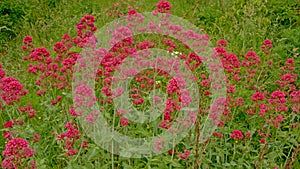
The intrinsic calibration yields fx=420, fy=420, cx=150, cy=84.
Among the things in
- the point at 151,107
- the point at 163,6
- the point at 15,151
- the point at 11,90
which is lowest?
the point at 15,151

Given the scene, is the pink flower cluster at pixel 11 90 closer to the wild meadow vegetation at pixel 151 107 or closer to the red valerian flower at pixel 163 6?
the wild meadow vegetation at pixel 151 107

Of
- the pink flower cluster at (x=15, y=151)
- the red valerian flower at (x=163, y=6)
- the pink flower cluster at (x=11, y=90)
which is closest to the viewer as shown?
the pink flower cluster at (x=15, y=151)

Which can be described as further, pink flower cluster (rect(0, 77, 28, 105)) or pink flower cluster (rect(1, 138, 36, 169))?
pink flower cluster (rect(0, 77, 28, 105))

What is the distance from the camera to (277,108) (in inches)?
123

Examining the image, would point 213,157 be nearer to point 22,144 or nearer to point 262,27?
point 22,144

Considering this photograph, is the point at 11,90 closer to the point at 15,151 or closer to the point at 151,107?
the point at 15,151

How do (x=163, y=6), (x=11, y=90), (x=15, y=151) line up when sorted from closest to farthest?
(x=15, y=151)
(x=11, y=90)
(x=163, y=6)

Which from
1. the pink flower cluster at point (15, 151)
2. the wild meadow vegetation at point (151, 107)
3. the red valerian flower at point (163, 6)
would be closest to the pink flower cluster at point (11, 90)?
the wild meadow vegetation at point (151, 107)

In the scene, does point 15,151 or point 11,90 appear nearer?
point 15,151

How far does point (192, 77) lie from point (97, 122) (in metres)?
0.84

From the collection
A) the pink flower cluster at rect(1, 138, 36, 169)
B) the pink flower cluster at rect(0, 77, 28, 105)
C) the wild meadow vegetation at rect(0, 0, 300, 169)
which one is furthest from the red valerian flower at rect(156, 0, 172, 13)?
the pink flower cluster at rect(1, 138, 36, 169)

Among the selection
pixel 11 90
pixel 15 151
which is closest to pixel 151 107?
pixel 11 90

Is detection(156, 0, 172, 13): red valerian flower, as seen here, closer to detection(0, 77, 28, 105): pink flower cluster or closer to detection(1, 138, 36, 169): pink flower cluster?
detection(0, 77, 28, 105): pink flower cluster

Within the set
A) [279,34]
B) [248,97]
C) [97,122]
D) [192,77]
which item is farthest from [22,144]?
[279,34]
